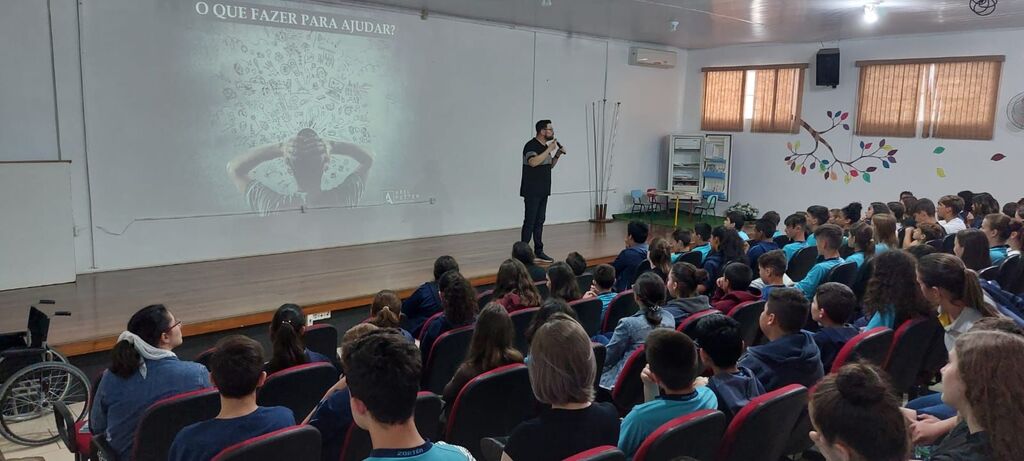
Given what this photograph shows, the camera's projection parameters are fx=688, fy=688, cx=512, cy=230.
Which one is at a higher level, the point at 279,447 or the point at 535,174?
the point at 535,174

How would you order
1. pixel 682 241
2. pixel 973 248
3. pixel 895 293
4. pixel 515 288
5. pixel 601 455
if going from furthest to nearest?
pixel 682 241, pixel 973 248, pixel 515 288, pixel 895 293, pixel 601 455

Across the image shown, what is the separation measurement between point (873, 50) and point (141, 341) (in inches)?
383

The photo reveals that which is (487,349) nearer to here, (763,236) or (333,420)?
(333,420)

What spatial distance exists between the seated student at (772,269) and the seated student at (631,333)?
3.26 ft

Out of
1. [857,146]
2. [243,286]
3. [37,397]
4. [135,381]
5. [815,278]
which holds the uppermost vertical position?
[857,146]

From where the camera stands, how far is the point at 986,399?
1562mm

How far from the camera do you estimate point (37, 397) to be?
3.50 metres

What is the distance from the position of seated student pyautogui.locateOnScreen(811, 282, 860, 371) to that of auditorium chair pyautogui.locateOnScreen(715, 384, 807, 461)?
844 millimetres

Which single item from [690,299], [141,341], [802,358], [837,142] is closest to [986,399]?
[802,358]

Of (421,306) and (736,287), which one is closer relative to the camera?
(736,287)

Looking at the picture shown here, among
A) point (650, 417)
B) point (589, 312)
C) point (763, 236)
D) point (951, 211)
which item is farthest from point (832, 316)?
point (951, 211)

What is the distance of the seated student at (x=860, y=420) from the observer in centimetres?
145

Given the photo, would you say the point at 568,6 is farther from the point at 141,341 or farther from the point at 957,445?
the point at 957,445

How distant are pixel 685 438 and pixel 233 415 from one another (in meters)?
1.28
